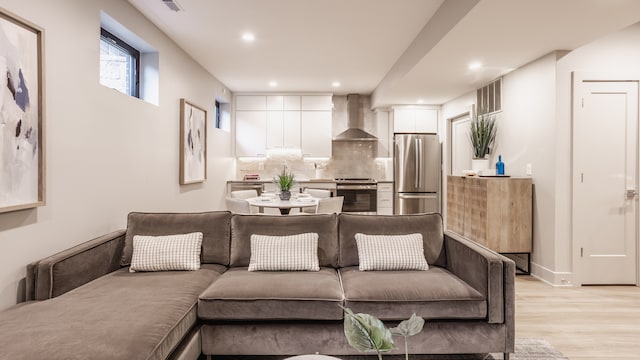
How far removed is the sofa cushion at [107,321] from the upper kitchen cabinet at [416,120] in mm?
5610

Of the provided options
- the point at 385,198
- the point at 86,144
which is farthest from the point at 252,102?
the point at 86,144

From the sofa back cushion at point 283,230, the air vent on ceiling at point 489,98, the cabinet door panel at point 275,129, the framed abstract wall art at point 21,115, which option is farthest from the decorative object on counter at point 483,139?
the framed abstract wall art at point 21,115

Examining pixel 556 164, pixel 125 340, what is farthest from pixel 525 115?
pixel 125 340

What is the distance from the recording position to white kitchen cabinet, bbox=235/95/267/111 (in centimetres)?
728

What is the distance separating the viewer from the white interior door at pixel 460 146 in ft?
20.1

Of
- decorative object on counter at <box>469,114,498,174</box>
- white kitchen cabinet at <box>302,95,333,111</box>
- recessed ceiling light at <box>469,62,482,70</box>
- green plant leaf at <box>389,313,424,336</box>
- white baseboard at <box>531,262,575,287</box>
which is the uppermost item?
white kitchen cabinet at <box>302,95,333,111</box>

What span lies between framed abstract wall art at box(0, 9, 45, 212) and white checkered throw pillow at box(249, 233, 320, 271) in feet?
4.43

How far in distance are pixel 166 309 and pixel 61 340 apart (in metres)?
0.48

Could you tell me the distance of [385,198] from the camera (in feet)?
23.8

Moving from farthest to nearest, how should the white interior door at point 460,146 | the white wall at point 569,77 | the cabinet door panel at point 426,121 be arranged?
the cabinet door panel at point 426,121 < the white interior door at point 460,146 < the white wall at point 569,77

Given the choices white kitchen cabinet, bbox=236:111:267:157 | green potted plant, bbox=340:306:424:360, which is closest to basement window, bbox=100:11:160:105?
green potted plant, bbox=340:306:424:360

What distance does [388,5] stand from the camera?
333 centimetres

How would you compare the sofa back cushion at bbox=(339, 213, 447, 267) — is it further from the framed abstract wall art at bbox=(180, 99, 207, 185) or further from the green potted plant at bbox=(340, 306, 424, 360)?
the framed abstract wall art at bbox=(180, 99, 207, 185)

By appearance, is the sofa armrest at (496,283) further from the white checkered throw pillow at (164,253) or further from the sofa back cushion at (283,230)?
the white checkered throw pillow at (164,253)
